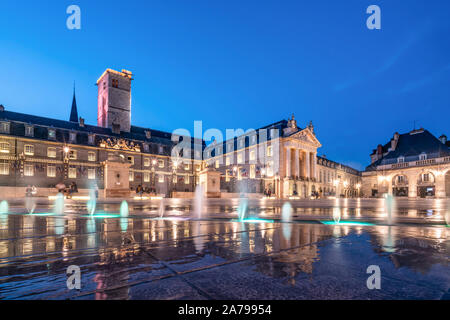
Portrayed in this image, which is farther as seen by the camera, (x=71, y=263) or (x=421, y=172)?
(x=421, y=172)

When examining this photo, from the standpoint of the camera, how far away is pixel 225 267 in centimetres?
267

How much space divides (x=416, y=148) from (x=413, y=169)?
635cm

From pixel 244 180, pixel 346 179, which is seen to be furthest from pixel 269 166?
pixel 346 179

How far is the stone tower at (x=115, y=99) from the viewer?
65188mm

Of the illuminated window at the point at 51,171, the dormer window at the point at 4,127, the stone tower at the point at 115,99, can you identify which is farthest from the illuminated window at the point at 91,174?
the stone tower at the point at 115,99

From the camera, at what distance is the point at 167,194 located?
51.6 m

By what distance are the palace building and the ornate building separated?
14671mm

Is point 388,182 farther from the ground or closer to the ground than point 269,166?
closer to the ground

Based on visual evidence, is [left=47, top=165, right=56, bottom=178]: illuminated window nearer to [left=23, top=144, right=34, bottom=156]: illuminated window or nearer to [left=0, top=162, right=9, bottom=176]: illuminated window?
[left=23, top=144, right=34, bottom=156]: illuminated window

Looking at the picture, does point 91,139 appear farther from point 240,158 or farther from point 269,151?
point 269,151

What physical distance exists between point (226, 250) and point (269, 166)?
55.8m

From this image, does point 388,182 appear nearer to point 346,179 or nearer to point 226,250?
point 346,179
